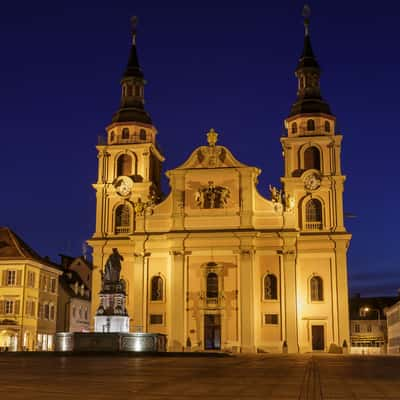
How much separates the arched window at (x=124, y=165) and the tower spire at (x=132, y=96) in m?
3.42

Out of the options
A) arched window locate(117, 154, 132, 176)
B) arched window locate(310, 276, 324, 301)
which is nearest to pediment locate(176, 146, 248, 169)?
arched window locate(117, 154, 132, 176)

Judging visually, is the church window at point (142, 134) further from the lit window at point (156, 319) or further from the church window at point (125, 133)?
the lit window at point (156, 319)

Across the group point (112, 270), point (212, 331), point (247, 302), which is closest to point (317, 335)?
point (247, 302)

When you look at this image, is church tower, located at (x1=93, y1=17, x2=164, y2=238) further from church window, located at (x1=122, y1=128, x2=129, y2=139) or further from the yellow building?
the yellow building

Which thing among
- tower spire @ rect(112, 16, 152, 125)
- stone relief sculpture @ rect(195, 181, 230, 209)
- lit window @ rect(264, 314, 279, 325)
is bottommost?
lit window @ rect(264, 314, 279, 325)

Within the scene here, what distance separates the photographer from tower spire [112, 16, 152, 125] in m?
61.0

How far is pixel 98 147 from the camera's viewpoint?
6000 centimetres

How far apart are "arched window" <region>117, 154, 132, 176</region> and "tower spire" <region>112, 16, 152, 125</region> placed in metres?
3.42

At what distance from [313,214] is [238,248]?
731 centimetres

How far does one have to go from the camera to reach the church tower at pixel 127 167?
5812 cm

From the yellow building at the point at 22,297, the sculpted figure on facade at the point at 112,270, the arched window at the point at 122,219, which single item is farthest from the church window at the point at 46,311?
the sculpted figure on facade at the point at 112,270

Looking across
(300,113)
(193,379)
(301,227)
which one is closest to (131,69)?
(300,113)

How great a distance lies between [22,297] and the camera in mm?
56281

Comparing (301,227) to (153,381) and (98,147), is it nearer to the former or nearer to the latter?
(98,147)
